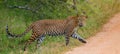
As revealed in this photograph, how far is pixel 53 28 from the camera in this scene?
40.2 feet

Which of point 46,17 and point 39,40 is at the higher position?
point 46,17

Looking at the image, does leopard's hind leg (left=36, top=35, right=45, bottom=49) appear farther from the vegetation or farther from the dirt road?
the dirt road

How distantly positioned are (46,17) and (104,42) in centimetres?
234

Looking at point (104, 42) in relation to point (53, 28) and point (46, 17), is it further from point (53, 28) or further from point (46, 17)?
point (46, 17)

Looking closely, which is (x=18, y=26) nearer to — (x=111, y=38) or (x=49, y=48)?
(x=49, y=48)

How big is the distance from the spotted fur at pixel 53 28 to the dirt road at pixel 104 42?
2.07 ft

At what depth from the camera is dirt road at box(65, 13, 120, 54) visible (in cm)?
Answer: 1188

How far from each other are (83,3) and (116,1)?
286 cm

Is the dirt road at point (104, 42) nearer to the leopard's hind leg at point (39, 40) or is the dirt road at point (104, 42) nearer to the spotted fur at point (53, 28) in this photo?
the spotted fur at point (53, 28)

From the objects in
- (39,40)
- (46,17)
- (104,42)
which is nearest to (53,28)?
(39,40)

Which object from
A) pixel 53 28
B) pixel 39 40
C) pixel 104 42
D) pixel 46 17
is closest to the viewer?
pixel 39 40

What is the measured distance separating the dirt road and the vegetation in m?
0.29

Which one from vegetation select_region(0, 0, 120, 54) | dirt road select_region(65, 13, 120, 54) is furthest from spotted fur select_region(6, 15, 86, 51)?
dirt road select_region(65, 13, 120, 54)

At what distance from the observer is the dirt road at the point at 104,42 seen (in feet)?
39.0
